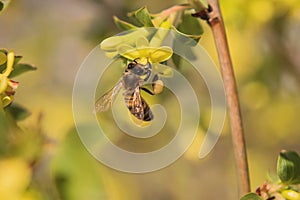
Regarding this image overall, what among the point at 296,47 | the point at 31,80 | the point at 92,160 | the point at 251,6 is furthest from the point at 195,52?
the point at 31,80

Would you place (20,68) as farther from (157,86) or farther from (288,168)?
(288,168)

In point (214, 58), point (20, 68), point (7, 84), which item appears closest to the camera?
point (7, 84)

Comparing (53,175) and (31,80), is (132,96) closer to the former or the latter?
(53,175)

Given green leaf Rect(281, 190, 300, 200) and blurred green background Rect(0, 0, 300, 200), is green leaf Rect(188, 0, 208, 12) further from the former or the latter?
blurred green background Rect(0, 0, 300, 200)

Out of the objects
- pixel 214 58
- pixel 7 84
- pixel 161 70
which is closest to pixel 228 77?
pixel 161 70

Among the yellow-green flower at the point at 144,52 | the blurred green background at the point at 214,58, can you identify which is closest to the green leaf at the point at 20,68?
the yellow-green flower at the point at 144,52

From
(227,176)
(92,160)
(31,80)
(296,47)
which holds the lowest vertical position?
(227,176)
